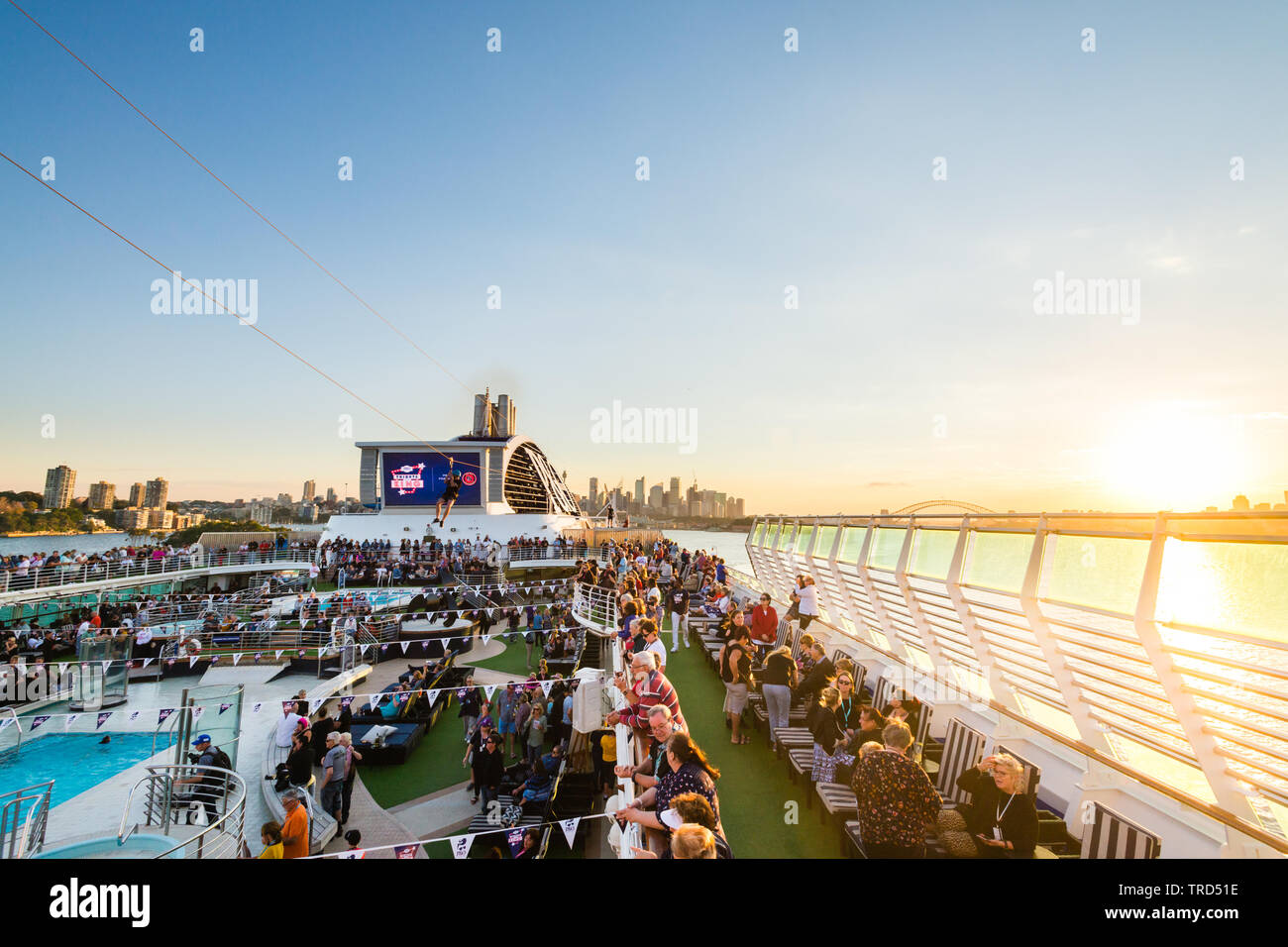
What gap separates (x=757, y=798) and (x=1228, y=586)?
4043mm

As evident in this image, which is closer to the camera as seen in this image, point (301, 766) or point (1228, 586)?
point (1228, 586)

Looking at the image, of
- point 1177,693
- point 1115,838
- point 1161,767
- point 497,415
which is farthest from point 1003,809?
point 497,415

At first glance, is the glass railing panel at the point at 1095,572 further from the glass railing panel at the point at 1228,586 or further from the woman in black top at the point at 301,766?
the woman in black top at the point at 301,766

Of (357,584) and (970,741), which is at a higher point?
(970,741)

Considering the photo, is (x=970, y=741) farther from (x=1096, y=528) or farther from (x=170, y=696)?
(x=170, y=696)

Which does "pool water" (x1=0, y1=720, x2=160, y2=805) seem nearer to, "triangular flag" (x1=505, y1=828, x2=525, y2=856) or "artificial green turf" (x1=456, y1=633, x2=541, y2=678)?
"artificial green turf" (x1=456, y1=633, x2=541, y2=678)

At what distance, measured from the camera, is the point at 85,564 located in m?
26.1

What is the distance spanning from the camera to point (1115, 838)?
11.8ft

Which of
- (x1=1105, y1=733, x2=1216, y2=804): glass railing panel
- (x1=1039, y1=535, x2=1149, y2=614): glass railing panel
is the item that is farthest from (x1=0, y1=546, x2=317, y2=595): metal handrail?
(x1=1105, y1=733, x2=1216, y2=804): glass railing panel

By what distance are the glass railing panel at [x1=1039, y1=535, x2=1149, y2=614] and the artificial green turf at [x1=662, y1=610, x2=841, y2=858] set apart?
259cm

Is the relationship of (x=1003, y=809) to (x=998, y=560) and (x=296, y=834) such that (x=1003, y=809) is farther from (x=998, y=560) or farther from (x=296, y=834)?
(x=296, y=834)

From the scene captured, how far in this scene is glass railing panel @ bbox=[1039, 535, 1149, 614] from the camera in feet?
11.3
